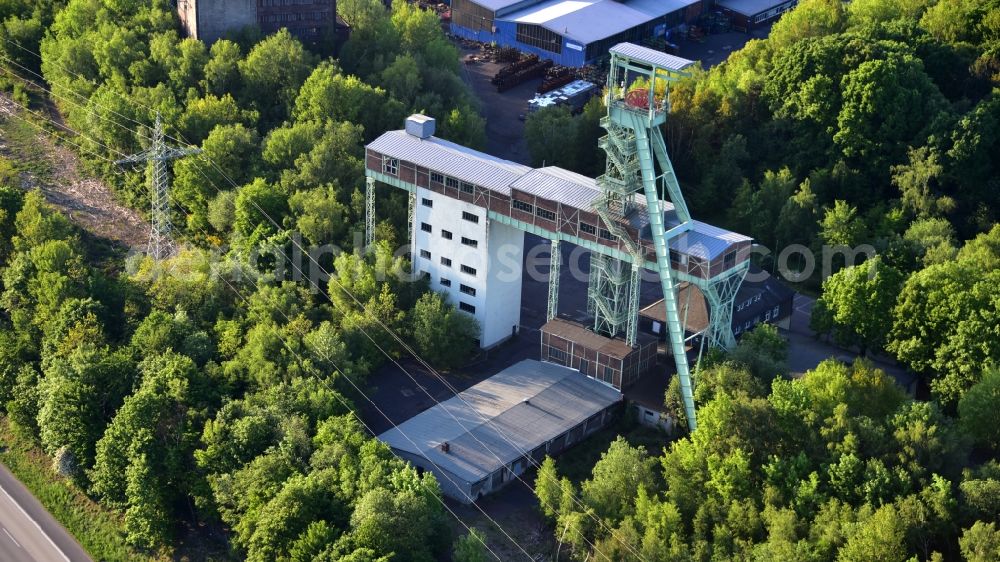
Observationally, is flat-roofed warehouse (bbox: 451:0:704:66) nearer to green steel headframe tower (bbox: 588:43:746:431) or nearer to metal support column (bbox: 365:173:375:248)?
metal support column (bbox: 365:173:375:248)

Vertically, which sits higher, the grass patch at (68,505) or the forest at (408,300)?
the forest at (408,300)

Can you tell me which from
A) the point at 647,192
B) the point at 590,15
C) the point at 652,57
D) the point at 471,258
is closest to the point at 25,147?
the point at 471,258

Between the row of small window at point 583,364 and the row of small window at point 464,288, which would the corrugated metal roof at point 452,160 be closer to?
the row of small window at point 464,288

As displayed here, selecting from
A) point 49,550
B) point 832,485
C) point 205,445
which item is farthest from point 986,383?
point 49,550

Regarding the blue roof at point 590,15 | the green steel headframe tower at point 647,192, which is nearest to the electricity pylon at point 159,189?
the green steel headframe tower at point 647,192

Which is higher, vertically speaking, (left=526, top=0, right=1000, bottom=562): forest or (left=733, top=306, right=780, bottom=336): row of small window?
(left=526, top=0, right=1000, bottom=562): forest

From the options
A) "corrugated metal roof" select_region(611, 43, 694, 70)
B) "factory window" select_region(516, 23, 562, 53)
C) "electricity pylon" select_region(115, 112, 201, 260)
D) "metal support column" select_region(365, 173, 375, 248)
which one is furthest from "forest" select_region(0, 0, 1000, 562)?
"corrugated metal roof" select_region(611, 43, 694, 70)
